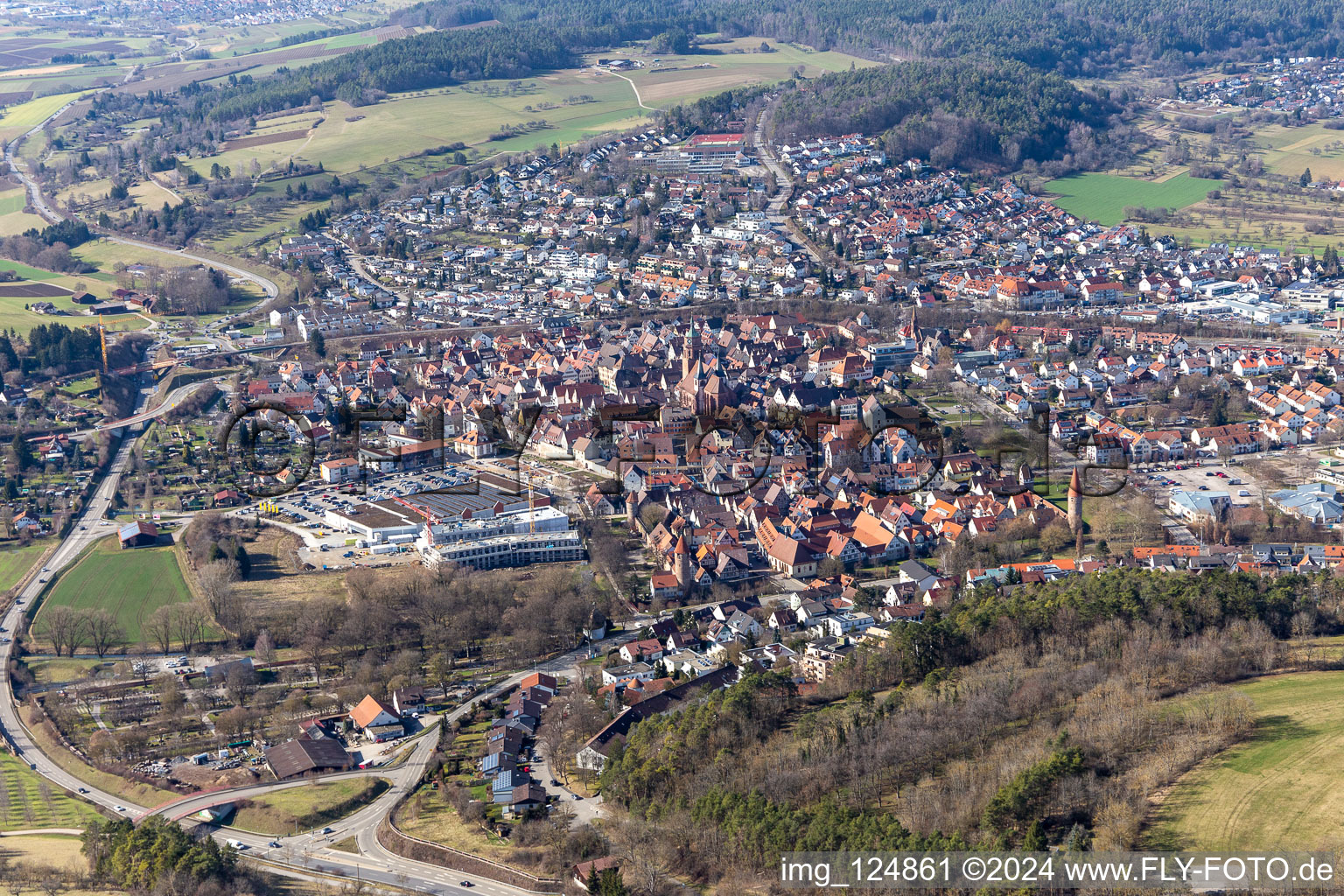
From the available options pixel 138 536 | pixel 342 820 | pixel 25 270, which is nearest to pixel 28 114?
pixel 25 270

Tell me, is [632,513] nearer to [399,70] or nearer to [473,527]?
[473,527]

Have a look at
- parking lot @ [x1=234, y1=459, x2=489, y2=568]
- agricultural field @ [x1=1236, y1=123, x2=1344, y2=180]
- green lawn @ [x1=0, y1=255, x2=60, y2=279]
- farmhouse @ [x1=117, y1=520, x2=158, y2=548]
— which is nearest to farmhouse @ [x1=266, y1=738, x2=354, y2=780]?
parking lot @ [x1=234, y1=459, x2=489, y2=568]

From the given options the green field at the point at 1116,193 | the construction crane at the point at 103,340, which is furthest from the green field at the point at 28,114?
the green field at the point at 1116,193

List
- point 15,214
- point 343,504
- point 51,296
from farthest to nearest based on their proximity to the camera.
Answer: point 15,214 → point 51,296 → point 343,504

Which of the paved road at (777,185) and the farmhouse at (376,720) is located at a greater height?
the paved road at (777,185)

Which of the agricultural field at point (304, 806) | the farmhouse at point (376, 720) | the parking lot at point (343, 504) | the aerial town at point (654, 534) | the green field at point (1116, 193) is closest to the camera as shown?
the aerial town at point (654, 534)

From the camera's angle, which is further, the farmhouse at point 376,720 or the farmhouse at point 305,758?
the farmhouse at point 376,720

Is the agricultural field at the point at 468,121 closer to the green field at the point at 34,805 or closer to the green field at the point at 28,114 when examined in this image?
the green field at the point at 28,114
